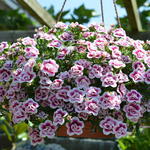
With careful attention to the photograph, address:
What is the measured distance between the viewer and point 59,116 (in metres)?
1.13

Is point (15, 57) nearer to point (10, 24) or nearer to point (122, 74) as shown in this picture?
point (122, 74)

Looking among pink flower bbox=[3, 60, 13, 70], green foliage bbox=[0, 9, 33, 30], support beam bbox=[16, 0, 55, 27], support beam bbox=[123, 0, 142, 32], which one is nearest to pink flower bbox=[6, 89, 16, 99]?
pink flower bbox=[3, 60, 13, 70]

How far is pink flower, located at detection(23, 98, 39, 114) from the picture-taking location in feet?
3.77

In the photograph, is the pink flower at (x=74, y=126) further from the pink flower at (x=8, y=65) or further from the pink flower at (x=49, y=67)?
the pink flower at (x=8, y=65)

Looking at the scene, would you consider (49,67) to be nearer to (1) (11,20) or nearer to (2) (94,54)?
(2) (94,54)

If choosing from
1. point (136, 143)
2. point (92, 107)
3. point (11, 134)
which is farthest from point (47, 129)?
point (11, 134)

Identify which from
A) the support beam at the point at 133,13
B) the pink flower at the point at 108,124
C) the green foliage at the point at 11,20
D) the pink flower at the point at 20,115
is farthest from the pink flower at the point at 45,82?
the green foliage at the point at 11,20

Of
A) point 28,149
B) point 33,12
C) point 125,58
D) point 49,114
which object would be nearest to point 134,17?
point 33,12

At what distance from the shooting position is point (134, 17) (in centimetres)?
288

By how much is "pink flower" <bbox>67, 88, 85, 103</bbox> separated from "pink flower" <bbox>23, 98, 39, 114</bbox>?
12 cm

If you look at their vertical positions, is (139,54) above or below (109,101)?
above

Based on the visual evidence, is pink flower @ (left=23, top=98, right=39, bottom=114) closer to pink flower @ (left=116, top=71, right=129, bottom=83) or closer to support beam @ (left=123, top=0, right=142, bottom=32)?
pink flower @ (left=116, top=71, right=129, bottom=83)

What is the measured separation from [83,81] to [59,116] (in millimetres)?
147

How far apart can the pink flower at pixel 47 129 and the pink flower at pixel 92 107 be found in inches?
5.2
